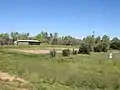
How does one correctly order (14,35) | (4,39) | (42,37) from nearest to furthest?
(4,39) < (42,37) < (14,35)

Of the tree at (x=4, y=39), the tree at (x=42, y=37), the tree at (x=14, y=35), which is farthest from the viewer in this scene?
the tree at (x=14, y=35)

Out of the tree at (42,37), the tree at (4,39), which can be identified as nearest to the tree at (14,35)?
the tree at (4,39)

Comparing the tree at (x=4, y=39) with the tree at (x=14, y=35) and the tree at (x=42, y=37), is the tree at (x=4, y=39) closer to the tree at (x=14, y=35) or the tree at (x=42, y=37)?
the tree at (x=14, y=35)

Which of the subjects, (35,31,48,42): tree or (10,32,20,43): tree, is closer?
(35,31,48,42): tree

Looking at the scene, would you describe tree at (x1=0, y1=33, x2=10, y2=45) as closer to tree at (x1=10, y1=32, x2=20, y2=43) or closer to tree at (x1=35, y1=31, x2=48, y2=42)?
tree at (x1=10, y1=32, x2=20, y2=43)

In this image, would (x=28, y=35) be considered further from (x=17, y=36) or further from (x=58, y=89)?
(x=58, y=89)

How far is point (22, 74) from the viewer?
75.2 feet

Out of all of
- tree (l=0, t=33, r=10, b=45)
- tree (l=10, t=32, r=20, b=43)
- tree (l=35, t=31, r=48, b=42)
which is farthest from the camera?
tree (l=10, t=32, r=20, b=43)

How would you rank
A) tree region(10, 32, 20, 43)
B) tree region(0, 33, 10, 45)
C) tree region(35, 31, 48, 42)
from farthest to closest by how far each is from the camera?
tree region(10, 32, 20, 43)
tree region(35, 31, 48, 42)
tree region(0, 33, 10, 45)

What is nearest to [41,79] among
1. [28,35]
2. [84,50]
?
[84,50]

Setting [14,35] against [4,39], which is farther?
[14,35]

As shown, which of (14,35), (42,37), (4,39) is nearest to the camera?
(4,39)

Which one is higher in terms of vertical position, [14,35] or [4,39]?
[14,35]

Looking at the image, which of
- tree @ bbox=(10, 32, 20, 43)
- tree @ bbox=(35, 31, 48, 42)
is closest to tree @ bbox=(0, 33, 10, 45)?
tree @ bbox=(10, 32, 20, 43)
